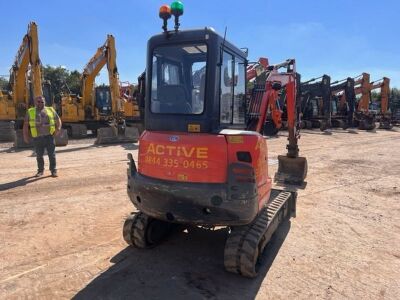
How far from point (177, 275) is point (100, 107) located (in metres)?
16.5

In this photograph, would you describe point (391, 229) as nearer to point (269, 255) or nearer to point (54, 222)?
point (269, 255)

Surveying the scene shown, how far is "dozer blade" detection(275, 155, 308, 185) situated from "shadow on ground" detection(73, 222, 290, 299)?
356 centimetres

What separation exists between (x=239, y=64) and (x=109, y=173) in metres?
5.21

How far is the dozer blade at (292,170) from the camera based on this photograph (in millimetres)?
8219

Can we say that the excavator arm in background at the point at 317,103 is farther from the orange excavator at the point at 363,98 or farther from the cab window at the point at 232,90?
the cab window at the point at 232,90

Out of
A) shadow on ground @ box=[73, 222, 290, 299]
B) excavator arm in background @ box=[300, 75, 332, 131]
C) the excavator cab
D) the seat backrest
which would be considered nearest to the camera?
shadow on ground @ box=[73, 222, 290, 299]

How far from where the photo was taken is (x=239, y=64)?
4.45 metres

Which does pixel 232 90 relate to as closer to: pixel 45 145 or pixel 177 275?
pixel 177 275

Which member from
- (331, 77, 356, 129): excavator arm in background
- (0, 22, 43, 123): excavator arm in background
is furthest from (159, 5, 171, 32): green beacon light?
(331, 77, 356, 129): excavator arm in background

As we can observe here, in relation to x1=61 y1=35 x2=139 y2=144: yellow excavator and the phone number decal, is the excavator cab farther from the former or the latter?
the phone number decal

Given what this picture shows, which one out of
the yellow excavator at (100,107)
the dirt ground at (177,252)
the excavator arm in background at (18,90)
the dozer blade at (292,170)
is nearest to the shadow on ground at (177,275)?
the dirt ground at (177,252)

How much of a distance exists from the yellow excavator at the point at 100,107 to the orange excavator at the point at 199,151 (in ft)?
36.2

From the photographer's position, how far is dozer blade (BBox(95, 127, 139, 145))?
48.1 ft

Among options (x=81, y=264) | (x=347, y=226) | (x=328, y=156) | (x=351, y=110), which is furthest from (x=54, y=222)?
(x=351, y=110)
